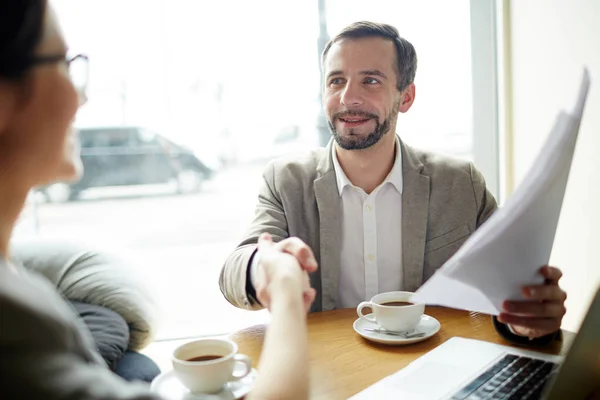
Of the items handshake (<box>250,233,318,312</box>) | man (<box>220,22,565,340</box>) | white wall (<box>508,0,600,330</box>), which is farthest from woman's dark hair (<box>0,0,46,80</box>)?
white wall (<box>508,0,600,330</box>)

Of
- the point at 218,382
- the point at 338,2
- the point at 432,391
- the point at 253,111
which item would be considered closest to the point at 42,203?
the point at 253,111

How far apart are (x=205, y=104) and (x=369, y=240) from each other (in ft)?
6.10

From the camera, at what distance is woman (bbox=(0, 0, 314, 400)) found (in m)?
0.44

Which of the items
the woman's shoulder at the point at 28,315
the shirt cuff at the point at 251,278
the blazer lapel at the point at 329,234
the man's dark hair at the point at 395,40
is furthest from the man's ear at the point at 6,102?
the man's dark hair at the point at 395,40

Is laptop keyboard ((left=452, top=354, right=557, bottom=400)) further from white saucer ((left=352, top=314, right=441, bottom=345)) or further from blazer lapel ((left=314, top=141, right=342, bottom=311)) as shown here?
blazer lapel ((left=314, top=141, right=342, bottom=311))

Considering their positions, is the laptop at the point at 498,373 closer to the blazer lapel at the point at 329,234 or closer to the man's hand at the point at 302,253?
the man's hand at the point at 302,253

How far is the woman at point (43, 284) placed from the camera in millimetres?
437

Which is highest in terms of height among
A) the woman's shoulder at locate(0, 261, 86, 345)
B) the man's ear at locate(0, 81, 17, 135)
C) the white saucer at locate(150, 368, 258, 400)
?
the man's ear at locate(0, 81, 17, 135)

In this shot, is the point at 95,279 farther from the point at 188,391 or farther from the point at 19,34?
the point at 19,34

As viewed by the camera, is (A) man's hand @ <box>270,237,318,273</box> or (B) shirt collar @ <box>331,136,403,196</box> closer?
(A) man's hand @ <box>270,237,318,273</box>

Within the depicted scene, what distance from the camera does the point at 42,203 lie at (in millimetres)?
3434

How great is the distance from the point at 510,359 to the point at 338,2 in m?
2.44

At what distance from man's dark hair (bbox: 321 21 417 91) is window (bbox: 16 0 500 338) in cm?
112

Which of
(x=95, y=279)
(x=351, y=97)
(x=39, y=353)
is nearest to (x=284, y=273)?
(x=39, y=353)
